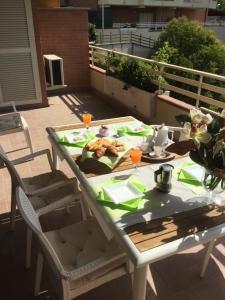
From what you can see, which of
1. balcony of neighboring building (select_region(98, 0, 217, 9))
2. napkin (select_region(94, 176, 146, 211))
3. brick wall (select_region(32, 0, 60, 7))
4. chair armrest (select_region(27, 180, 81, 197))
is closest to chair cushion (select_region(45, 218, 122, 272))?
napkin (select_region(94, 176, 146, 211))

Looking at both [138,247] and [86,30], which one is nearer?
[138,247]

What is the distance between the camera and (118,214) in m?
1.50

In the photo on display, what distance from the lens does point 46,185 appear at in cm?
238

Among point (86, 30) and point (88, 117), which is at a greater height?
point (86, 30)

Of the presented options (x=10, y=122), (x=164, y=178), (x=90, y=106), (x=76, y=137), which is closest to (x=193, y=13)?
(x=90, y=106)

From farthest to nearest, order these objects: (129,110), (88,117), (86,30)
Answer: (86,30)
(129,110)
(88,117)

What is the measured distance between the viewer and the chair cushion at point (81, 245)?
162 centimetres

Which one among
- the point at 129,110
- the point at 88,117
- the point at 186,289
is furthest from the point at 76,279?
the point at 129,110

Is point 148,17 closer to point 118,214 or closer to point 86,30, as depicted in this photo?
point 86,30

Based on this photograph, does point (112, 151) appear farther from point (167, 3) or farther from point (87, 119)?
point (167, 3)

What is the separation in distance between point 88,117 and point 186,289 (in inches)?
61.7

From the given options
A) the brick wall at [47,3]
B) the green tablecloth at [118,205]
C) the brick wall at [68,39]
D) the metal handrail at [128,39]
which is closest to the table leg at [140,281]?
the green tablecloth at [118,205]

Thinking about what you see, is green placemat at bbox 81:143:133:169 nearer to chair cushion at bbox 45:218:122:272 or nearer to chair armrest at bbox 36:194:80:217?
chair armrest at bbox 36:194:80:217

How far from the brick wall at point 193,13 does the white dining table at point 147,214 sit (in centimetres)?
2679
